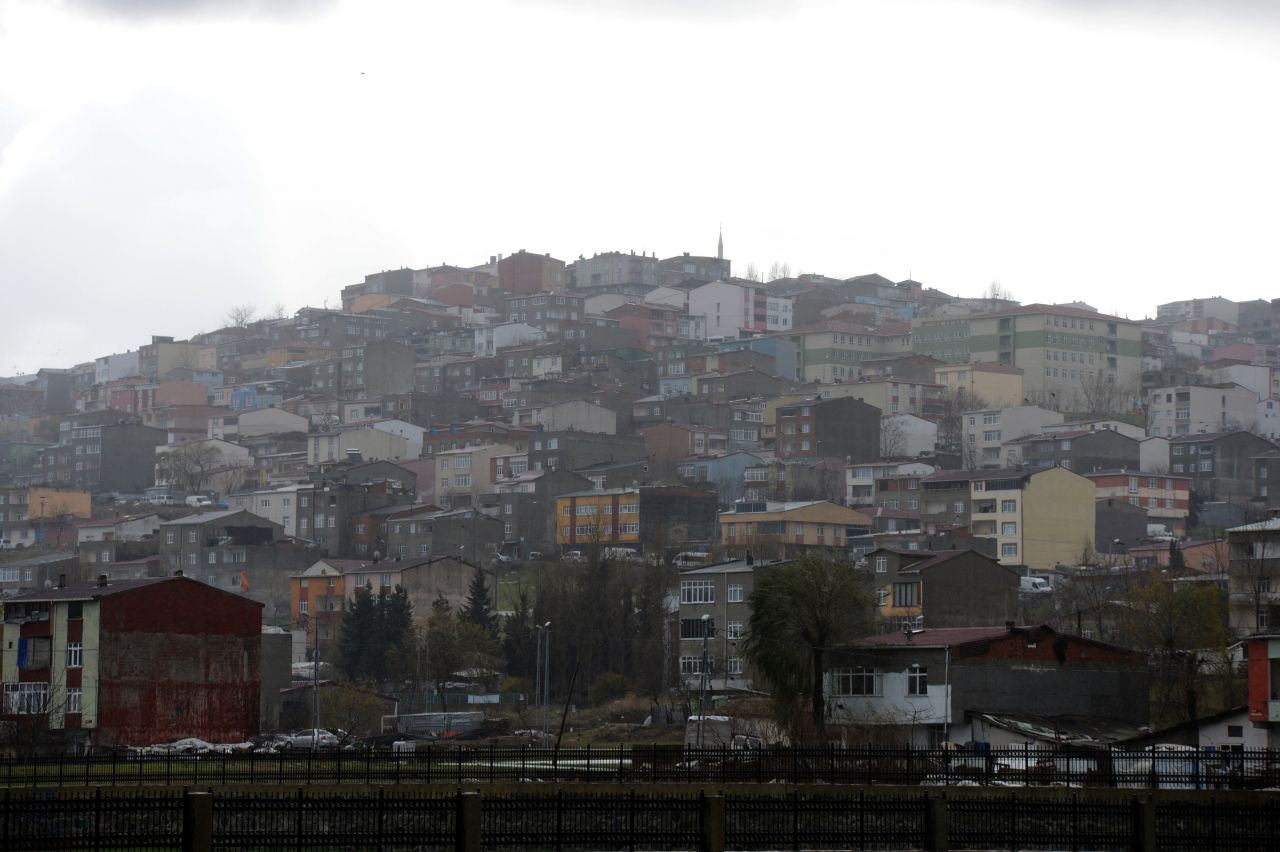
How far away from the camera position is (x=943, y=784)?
3616 cm

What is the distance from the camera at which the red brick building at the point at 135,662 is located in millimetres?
61562

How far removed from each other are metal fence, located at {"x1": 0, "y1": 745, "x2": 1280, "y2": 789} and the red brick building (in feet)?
73.5

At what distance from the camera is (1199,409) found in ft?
509

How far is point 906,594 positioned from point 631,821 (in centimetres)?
4636

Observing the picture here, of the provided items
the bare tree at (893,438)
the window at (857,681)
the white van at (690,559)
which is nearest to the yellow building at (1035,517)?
the white van at (690,559)

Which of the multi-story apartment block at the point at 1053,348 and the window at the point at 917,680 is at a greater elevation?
the multi-story apartment block at the point at 1053,348

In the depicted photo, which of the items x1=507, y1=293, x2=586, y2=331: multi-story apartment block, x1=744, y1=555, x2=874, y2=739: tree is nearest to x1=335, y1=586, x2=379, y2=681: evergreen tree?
x1=744, y1=555, x2=874, y2=739: tree

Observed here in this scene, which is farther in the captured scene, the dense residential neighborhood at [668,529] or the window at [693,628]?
the window at [693,628]

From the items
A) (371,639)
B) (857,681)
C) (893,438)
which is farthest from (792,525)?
(857,681)

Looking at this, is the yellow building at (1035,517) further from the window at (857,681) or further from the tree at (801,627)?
the window at (857,681)

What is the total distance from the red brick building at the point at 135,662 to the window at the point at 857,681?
63.6 ft

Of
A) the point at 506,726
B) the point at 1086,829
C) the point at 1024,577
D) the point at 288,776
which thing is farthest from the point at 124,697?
the point at 1024,577

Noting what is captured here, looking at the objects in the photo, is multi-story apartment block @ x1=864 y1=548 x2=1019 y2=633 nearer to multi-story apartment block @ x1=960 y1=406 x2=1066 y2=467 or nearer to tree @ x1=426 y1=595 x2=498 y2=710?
tree @ x1=426 y1=595 x2=498 y2=710

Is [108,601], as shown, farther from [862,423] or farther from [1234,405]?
[1234,405]
